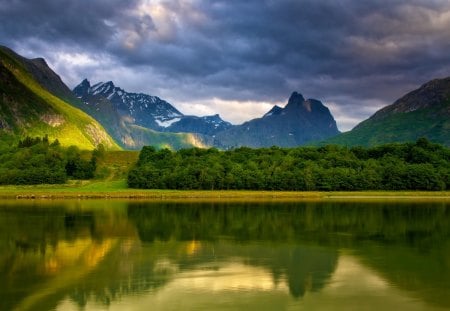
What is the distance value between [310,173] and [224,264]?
130749 mm

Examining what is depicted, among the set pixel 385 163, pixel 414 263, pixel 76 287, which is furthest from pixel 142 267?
pixel 385 163

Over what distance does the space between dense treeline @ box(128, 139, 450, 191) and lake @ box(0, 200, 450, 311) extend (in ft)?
298

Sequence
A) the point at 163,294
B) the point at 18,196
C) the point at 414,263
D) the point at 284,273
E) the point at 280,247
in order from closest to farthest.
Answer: the point at 163,294 < the point at 284,273 < the point at 414,263 < the point at 280,247 < the point at 18,196

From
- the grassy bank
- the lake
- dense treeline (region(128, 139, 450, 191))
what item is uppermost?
dense treeline (region(128, 139, 450, 191))

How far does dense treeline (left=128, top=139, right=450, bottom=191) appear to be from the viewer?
165m

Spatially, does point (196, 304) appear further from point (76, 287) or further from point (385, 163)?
point (385, 163)

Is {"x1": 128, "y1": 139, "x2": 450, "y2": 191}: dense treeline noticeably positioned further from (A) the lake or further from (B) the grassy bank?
(A) the lake

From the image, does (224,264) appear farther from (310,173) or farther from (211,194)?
(310,173)

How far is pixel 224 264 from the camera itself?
42.8 meters

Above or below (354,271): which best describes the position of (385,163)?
above

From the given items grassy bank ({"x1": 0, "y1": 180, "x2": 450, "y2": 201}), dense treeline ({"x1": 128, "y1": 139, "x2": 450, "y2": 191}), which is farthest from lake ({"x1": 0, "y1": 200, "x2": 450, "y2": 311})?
dense treeline ({"x1": 128, "y1": 139, "x2": 450, "y2": 191})

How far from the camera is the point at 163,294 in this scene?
105 feet

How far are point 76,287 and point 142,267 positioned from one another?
8056mm

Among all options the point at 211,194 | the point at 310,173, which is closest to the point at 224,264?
the point at 211,194
